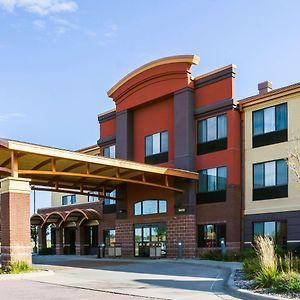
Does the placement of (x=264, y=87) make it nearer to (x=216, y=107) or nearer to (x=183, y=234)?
(x=216, y=107)

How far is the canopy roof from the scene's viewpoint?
21859 millimetres

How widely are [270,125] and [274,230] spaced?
18.6 feet

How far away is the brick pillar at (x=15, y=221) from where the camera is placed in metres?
20.3

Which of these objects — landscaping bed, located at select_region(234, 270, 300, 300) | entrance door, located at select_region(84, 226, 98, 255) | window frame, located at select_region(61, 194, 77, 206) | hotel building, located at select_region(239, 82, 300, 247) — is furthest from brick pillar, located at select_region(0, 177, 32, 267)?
window frame, located at select_region(61, 194, 77, 206)

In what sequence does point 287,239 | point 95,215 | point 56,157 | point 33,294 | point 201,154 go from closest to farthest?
point 33,294, point 56,157, point 287,239, point 201,154, point 95,215

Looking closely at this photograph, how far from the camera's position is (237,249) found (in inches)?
1107

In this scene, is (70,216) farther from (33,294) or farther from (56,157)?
(33,294)

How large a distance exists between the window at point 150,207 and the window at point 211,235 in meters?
3.16

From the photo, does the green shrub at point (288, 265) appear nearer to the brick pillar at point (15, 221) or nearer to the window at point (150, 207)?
the brick pillar at point (15, 221)

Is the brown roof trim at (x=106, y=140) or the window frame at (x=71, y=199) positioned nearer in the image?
the brown roof trim at (x=106, y=140)

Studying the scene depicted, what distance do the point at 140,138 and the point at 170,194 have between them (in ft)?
16.7

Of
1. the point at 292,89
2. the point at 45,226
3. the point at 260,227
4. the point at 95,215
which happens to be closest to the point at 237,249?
the point at 260,227

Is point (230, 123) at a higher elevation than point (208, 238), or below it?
higher

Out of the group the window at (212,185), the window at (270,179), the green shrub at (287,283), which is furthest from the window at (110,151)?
the green shrub at (287,283)
